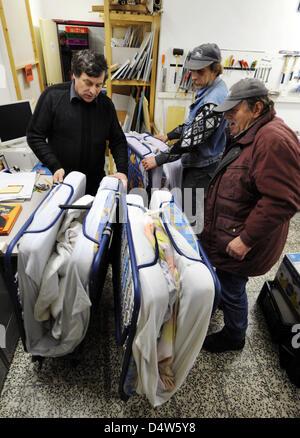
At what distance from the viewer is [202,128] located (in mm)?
1604

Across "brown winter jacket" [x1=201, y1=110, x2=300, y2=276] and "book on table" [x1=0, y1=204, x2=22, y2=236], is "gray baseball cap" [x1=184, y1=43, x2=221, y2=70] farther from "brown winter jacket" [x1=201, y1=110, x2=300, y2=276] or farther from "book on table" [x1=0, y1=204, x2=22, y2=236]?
"book on table" [x1=0, y1=204, x2=22, y2=236]

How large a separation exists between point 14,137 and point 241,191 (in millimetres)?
2092

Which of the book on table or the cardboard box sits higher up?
the book on table

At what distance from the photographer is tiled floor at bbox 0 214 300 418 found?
1286 millimetres

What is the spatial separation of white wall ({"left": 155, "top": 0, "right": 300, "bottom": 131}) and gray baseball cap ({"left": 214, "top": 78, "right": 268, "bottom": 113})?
2.00m

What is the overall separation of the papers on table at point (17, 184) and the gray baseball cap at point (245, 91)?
4.34 feet

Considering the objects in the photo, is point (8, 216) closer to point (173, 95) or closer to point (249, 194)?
point (249, 194)

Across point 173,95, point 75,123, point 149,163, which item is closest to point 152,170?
point 149,163

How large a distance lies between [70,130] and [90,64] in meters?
0.42

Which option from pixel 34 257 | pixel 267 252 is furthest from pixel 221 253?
pixel 34 257

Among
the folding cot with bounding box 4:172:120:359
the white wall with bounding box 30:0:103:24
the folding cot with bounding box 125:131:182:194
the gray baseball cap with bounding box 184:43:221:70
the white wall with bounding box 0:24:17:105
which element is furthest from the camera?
the white wall with bounding box 30:0:103:24

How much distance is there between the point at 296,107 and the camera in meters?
3.29

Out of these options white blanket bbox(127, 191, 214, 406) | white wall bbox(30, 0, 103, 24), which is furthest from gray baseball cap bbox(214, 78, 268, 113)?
white wall bbox(30, 0, 103, 24)

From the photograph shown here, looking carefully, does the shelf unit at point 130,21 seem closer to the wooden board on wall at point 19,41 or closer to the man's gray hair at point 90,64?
the wooden board on wall at point 19,41
